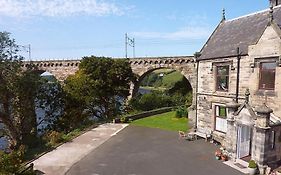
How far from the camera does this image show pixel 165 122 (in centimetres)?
3133

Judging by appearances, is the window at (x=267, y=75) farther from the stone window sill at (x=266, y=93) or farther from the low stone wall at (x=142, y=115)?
the low stone wall at (x=142, y=115)

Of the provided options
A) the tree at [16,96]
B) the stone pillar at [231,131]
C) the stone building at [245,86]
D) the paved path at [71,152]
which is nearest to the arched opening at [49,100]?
Result: the tree at [16,96]

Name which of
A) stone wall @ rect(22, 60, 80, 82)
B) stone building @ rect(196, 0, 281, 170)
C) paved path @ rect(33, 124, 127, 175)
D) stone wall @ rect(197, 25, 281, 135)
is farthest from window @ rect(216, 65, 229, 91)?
stone wall @ rect(22, 60, 80, 82)

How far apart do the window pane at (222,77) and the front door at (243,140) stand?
508 cm

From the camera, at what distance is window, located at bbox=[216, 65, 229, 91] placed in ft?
72.4

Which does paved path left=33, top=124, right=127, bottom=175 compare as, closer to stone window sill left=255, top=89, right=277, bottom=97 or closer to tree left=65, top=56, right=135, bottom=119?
tree left=65, top=56, right=135, bottom=119

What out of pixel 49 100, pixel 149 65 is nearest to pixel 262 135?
pixel 49 100

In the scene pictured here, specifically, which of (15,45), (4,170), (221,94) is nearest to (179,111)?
(221,94)

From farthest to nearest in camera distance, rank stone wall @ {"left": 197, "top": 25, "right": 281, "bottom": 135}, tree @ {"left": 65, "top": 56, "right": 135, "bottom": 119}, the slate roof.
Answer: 1. tree @ {"left": 65, "top": 56, "right": 135, "bottom": 119}
2. the slate roof
3. stone wall @ {"left": 197, "top": 25, "right": 281, "bottom": 135}

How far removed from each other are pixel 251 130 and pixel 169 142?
7.23m

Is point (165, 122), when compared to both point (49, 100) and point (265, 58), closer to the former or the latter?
point (49, 100)

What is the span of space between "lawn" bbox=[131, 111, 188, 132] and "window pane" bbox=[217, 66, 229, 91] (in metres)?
6.43

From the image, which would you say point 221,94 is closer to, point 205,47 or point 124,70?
point 205,47

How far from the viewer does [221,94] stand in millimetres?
22078
